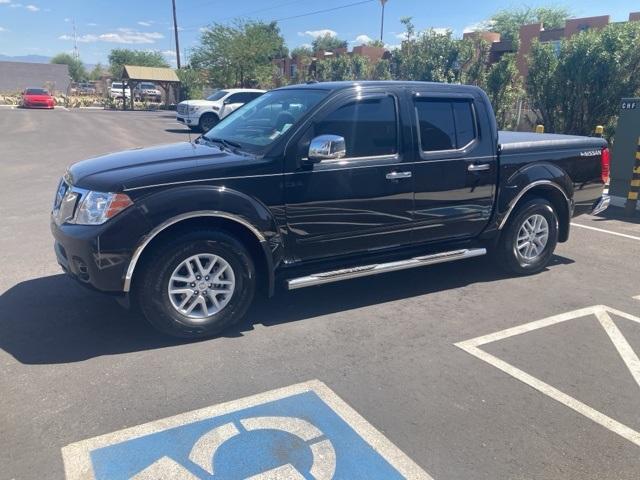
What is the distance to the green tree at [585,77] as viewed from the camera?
12953 mm

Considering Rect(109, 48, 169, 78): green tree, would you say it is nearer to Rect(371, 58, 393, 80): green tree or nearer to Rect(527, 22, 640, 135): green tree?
Rect(371, 58, 393, 80): green tree

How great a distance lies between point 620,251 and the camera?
686 centimetres

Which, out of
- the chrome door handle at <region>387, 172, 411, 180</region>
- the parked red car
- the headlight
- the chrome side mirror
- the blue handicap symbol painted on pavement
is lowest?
the blue handicap symbol painted on pavement

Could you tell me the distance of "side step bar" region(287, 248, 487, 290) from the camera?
4.39m

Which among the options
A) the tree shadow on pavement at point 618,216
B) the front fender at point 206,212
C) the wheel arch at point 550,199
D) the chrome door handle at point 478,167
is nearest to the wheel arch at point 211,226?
the front fender at point 206,212

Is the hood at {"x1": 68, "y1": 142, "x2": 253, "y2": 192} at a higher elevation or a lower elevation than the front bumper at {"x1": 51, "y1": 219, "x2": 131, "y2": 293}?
higher

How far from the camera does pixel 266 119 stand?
4.86m

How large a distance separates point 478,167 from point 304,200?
6.21 ft

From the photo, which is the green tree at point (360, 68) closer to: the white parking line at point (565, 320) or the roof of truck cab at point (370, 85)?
the roof of truck cab at point (370, 85)

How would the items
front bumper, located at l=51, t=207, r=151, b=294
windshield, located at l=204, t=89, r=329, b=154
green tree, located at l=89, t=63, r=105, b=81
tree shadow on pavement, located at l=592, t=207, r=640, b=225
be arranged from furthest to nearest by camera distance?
green tree, located at l=89, t=63, r=105, b=81 → tree shadow on pavement, located at l=592, t=207, r=640, b=225 → windshield, located at l=204, t=89, r=329, b=154 → front bumper, located at l=51, t=207, r=151, b=294

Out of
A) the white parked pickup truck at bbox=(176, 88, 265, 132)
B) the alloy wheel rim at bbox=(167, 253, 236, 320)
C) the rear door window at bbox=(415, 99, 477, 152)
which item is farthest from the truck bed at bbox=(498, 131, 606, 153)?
the white parked pickup truck at bbox=(176, 88, 265, 132)

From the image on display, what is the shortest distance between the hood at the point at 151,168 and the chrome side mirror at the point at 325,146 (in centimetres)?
51

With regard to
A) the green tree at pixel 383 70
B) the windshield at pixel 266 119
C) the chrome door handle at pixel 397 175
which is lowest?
the chrome door handle at pixel 397 175

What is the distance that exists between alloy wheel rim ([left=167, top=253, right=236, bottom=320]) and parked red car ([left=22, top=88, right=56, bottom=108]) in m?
39.6
